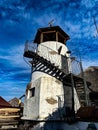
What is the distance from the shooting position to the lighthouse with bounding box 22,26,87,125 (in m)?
15.0

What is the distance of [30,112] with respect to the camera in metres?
15.8

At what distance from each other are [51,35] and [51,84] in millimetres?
8303

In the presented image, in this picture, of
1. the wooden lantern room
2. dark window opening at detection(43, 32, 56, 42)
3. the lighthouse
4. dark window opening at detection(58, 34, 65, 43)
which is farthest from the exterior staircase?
dark window opening at detection(58, 34, 65, 43)

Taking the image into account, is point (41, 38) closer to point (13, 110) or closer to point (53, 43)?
point (53, 43)

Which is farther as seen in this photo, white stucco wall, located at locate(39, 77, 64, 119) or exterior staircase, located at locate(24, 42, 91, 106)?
exterior staircase, located at locate(24, 42, 91, 106)

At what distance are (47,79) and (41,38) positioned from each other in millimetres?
6534

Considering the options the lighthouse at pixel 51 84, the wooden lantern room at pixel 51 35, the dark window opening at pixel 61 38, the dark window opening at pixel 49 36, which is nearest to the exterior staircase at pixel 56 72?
the lighthouse at pixel 51 84

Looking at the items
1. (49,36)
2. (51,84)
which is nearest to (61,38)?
(49,36)

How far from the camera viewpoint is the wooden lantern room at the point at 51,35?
66.3 feet

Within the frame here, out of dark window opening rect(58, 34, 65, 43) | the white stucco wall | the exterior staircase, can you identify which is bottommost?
the white stucco wall

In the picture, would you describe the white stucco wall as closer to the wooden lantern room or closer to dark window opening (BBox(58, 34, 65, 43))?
the wooden lantern room

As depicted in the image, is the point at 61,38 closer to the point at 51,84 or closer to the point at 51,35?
the point at 51,35

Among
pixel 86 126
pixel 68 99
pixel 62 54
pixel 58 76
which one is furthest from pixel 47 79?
pixel 86 126

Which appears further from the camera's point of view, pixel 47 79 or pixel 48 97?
pixel 47 79
